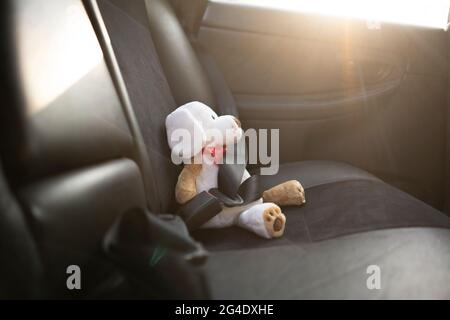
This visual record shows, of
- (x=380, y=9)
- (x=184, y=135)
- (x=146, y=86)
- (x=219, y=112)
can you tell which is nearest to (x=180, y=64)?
(x=219, y=112)

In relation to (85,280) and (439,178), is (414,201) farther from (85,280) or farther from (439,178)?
(85,280)

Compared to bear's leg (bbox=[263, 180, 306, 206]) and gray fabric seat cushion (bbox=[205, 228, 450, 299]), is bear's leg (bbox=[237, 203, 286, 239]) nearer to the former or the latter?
gray fabric seat cushion (bbox=[205, 228, 450, 299])

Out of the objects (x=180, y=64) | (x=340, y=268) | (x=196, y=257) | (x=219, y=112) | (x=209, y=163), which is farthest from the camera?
(x=219, y=112)

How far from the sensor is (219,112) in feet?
5.51

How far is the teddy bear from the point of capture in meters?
Answer: 1.08

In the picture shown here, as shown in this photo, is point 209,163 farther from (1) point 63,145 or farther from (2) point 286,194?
(1) point 63,145

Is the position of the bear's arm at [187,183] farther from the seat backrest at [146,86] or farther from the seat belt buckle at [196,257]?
the seat belt buckle at [196,257]

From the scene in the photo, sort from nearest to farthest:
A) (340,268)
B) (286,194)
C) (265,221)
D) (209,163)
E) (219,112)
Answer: (340,268), (265,221), (209,163), (286,194), (219,112)

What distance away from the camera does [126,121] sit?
1021 millimetres

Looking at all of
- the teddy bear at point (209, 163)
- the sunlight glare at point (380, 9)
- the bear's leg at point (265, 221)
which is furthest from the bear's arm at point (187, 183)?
the sunlight glare at point (380, 9)

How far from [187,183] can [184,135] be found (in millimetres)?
108

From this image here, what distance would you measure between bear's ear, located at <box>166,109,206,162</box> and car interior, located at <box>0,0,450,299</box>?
32 mm

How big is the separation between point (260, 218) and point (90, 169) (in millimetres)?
376

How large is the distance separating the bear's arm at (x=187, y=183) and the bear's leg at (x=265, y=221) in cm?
13
